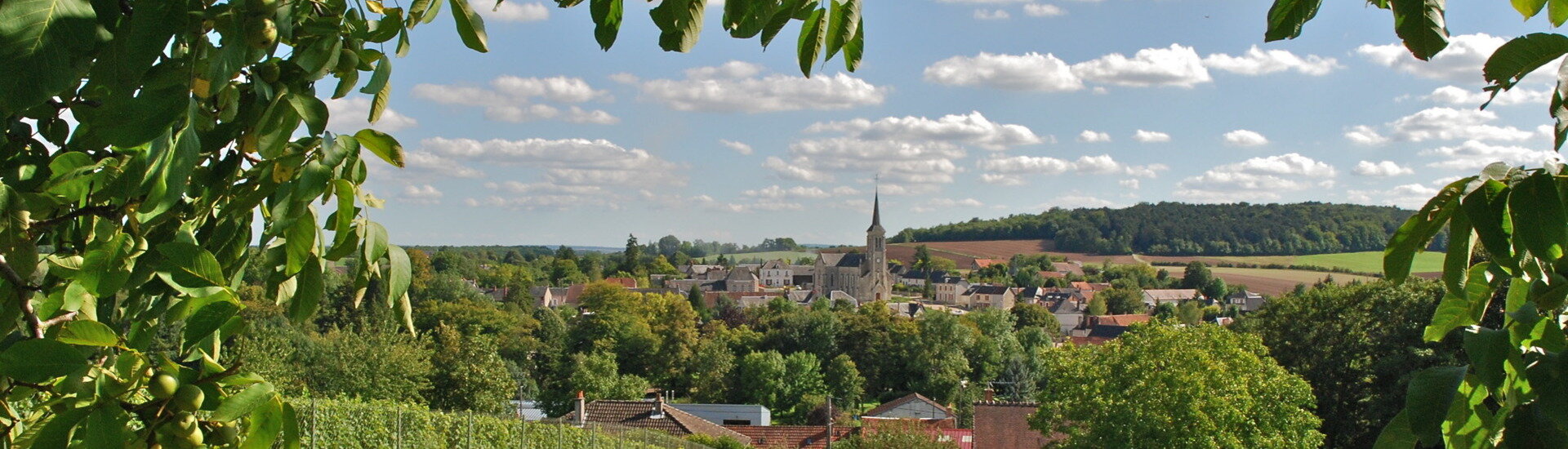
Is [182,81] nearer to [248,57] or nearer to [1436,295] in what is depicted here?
[248,57]

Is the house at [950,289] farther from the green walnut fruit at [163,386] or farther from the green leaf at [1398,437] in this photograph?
the green walnut fruit at [163,386]

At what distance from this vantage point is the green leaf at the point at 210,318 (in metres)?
1.11

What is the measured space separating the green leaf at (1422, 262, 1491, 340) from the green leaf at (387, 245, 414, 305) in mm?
1323

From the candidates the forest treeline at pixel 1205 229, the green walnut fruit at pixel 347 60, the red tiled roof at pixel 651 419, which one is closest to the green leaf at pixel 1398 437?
the green walnut fruit at pixel 347 60

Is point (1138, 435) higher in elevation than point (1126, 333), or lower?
lower

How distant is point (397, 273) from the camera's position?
1344 mm

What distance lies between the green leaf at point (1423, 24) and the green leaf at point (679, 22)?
774 mm

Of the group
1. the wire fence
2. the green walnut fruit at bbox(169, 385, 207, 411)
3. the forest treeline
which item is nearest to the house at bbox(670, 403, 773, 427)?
the wire fence

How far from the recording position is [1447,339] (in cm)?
1897

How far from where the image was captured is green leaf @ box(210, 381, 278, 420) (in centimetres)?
114

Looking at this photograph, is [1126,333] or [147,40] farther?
[1126,333]

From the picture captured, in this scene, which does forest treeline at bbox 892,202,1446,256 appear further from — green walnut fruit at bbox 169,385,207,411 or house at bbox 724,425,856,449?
green walnut fruit at bbox 169,385,207,411

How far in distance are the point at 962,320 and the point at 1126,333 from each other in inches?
1384

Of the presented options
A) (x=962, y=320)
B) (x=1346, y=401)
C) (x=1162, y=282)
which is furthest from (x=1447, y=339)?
(x=1162, y=282)
